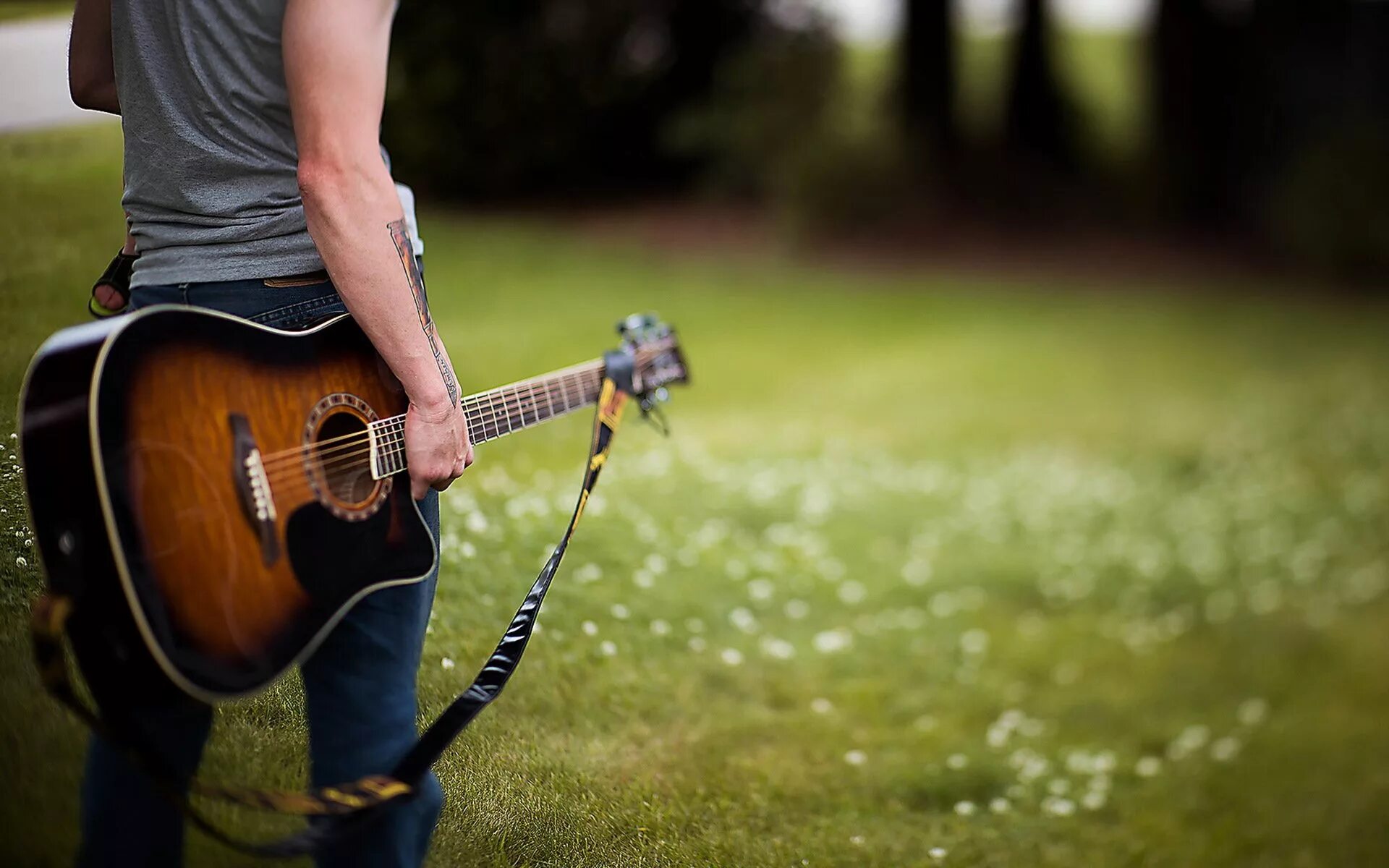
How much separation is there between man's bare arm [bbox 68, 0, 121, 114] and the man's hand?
863mm

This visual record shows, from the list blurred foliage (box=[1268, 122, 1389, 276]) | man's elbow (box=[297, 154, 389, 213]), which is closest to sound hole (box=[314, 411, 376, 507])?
man's elbow (box=[297, 154, 389, 213])

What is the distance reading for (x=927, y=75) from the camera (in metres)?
13.1

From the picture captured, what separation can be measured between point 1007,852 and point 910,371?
6.00 meters

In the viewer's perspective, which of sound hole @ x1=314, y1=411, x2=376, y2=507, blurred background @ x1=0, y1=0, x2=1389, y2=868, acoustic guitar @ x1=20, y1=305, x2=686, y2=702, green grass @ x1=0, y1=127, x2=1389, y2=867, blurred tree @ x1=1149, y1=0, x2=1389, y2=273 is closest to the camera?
acoustic guitar @ x1=20, y1=305, x2=686, y2=702

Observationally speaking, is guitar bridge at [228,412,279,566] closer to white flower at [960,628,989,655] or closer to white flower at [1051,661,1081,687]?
white flower at [960,628,989,655]

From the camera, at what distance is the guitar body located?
1797mm

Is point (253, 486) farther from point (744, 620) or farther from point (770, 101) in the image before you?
point (770, 101)

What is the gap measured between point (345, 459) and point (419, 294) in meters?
0.34

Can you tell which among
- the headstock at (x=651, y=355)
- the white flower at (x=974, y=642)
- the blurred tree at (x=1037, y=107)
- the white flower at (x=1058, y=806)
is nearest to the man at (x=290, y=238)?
the headstock at (x=651, y=355)

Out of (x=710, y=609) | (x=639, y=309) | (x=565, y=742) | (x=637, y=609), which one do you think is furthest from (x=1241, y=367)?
(x=565, y=742)

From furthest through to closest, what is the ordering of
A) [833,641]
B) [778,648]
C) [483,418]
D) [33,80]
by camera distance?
[833,641] → [778,648] → [33,80] → [483,418]

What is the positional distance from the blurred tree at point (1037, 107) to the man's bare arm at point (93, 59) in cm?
1260

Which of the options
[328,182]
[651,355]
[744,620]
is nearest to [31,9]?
[328,182]

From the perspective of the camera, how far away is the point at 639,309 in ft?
30.5
